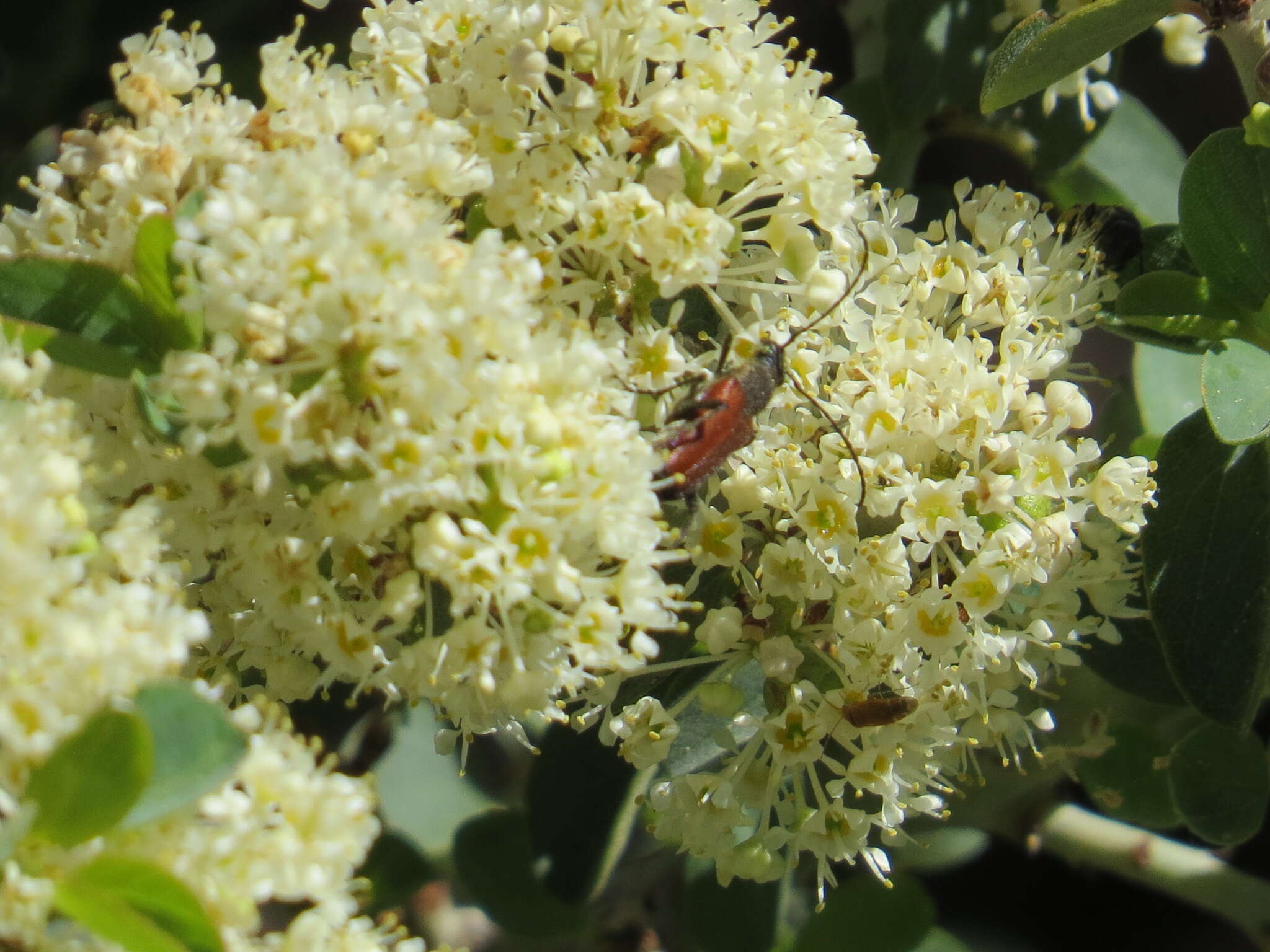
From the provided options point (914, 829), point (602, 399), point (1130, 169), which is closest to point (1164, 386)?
point (1130, 169)

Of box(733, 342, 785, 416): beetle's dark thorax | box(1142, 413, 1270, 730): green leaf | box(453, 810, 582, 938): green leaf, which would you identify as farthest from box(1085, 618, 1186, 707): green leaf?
box(453, 810, 582, 938): green leaf

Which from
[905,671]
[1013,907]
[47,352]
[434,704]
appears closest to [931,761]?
[905,671]

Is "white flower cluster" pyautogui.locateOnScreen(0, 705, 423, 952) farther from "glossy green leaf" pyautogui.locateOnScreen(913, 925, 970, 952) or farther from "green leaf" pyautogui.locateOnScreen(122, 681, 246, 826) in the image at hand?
"glossy green leaf" pyautogui.locateOnScreen(913, 925, 970, 952)

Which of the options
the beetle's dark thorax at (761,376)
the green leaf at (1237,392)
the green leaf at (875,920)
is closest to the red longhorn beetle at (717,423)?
the beetle's dark thorax at (761,376)

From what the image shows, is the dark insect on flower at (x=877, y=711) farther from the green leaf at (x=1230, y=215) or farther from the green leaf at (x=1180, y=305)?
the green leaf at (x=1230, y=215)

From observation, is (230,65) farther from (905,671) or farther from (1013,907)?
(1013,907)
